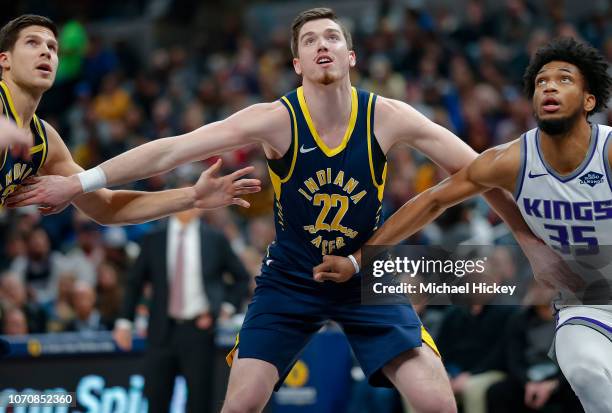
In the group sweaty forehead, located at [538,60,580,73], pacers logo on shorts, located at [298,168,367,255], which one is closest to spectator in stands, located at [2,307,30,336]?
pacers logo on shorts, located at [298,168,367,255]

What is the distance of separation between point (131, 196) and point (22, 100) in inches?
35.3

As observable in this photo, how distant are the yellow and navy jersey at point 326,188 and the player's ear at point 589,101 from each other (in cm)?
→ 117

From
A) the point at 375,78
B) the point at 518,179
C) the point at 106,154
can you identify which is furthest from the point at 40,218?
the point at 518,179

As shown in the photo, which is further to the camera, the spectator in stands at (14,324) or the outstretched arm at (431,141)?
the spectator in stands at (14,324)

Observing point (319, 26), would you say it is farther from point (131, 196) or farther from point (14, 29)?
point (14, 29)

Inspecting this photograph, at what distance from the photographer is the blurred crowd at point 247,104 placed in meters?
10.5

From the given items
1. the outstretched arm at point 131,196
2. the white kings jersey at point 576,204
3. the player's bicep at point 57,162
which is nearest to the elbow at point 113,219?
the outstretched arm at point 131,196

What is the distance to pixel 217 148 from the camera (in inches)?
233

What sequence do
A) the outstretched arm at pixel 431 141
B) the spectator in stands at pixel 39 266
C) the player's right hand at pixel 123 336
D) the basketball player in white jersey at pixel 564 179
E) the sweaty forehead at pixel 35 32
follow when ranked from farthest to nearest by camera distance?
the spectator in stands at pixel 39 266, the player's right hand at pixel 123 336, the sweaty forehead at pixel 35 32, the outstretched arm at pixel 431 141, the basketball player in white jersey at pixel 564 179

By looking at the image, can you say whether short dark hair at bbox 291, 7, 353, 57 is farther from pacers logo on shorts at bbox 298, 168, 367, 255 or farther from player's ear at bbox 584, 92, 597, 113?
player's ear at bbox 584, 92, 597, 113

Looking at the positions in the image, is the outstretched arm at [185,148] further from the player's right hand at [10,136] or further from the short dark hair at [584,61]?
the short dark hair at [584,61]

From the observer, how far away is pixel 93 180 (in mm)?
5938

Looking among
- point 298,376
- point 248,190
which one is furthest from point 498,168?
point 298,376

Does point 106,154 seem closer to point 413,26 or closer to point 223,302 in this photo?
point 413,26
